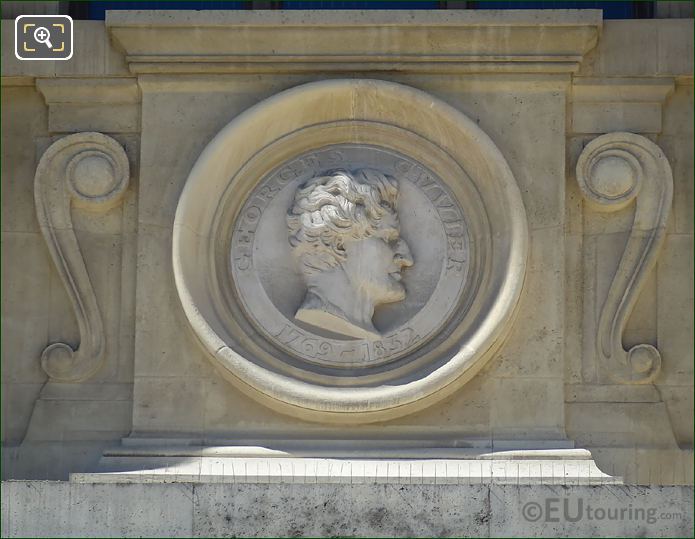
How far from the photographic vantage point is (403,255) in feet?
50.6

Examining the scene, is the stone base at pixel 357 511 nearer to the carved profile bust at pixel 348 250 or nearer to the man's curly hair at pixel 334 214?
the carved profile bust at pixel 348 250

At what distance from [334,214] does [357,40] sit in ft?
4.06

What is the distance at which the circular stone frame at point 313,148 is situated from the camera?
15.1m

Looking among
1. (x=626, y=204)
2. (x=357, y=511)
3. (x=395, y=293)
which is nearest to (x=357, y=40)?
(x=395, y=293)

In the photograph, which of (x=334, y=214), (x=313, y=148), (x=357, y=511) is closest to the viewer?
(x=357, y=511)

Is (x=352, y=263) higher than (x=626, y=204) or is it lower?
lower

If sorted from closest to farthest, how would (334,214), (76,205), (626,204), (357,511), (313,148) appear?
(357,511) < (334,214) < (626,204) < (76,205) < (313,148)

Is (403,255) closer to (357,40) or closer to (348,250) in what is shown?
(348,250)

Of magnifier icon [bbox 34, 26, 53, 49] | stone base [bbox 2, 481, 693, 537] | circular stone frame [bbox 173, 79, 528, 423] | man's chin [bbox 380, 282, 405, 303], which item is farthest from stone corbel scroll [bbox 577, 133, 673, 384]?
magnifier icon [bbox 34, 26, 53, 49]

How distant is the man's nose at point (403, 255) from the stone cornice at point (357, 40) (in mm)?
1223

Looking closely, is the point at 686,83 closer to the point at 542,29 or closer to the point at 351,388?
the point at 542,29

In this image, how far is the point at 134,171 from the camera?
1566 centimetres

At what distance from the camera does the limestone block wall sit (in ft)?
50.1

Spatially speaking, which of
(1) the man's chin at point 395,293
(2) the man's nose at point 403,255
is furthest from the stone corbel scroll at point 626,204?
(1) the man's chin at point 395,293
